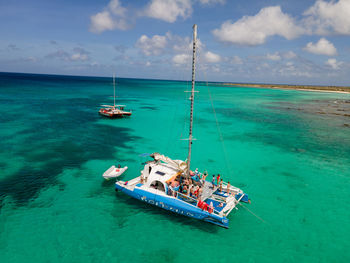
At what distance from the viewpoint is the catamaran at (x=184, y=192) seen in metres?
15.6

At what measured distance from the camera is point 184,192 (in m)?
17.1

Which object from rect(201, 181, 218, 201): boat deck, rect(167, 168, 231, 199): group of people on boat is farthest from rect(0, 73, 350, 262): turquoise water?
rect(201, 181, 218, 201): boat deck

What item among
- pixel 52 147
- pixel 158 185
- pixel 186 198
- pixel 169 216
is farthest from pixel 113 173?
pixel 52 147

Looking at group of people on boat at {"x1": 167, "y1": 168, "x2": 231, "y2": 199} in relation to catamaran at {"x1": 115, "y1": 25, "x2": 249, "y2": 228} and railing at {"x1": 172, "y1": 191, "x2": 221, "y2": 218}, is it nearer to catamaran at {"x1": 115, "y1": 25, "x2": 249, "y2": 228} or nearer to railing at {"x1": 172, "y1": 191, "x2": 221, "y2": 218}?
catamaran at {"x1": 115, "y1": 25, "x2": 249, "y2": 228}

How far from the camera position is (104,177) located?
2153 cm

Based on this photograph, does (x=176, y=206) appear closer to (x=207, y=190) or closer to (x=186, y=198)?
(x=186, y=198)

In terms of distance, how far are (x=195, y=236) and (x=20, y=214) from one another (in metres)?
12.7

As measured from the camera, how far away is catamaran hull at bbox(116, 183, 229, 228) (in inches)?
588

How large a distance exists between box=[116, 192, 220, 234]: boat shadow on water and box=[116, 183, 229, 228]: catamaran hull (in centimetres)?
67

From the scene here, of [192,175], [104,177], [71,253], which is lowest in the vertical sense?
[71,253]

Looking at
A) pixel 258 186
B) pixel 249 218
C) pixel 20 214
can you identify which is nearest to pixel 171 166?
pixel 249 218

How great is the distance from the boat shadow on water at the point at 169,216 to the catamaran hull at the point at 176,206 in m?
0.67

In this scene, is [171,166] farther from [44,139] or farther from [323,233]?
[44,139]

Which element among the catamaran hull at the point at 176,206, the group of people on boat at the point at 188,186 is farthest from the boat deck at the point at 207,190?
the catamaran hull at the point at 176,206
